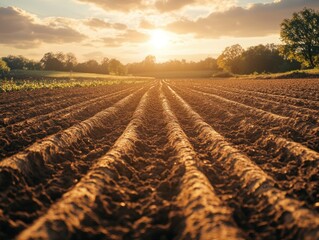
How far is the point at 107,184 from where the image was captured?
4918mm

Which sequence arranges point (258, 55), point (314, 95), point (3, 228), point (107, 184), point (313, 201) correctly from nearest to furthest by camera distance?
1. point (3, 228)
2. point (313, 201)
3. point (107, 184)
4. point (314, 95)
5. point (258, 55)

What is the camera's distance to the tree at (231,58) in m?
91.7

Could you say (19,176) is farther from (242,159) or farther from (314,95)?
(314,95)

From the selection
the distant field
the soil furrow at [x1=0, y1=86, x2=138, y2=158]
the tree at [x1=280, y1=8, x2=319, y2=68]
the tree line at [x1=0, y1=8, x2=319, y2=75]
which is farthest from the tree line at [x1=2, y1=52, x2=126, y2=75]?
the soil furrow at [x1=0, y1=86, x2=138, y2=158]

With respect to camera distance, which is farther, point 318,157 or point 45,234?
point 318,157

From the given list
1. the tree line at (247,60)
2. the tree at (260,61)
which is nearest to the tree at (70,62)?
the tree line at (247,60)

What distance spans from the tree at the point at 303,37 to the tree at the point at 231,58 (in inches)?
1312

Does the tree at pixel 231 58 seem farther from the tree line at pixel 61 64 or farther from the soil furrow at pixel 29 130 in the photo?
the soil furrow at pixel 29 130

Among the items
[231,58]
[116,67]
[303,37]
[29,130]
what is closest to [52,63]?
[116,67]

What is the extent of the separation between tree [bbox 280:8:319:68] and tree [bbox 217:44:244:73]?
33325 millimetres

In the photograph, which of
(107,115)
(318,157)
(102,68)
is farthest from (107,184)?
(102,68)

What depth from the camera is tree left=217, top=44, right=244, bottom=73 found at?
91.7 metres

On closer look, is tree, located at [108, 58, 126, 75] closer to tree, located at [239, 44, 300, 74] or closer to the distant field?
tree, located at [239, 44, 300, 74]

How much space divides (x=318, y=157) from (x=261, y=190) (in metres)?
1.96
